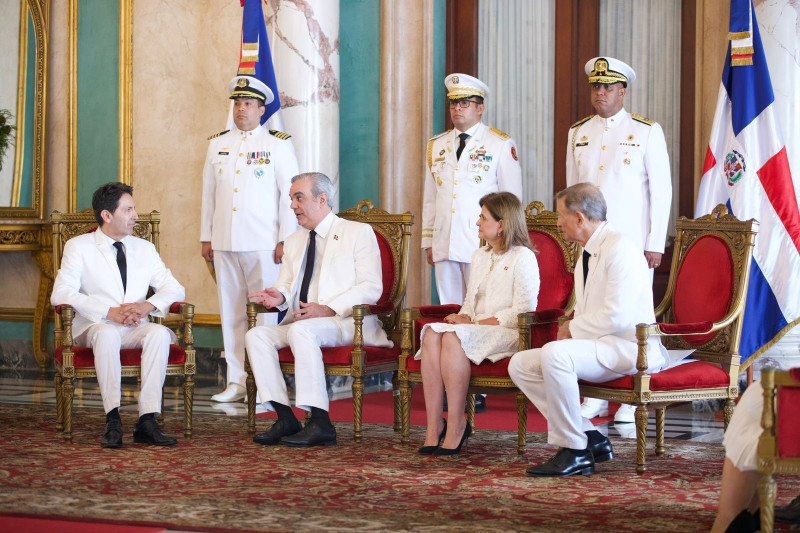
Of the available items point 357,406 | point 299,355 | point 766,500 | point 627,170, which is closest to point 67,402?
point 299,355

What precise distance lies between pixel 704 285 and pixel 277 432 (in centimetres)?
212

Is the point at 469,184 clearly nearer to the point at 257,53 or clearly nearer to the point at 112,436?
the point at 257,53

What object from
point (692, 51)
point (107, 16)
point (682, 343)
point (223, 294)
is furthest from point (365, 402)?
point (107, 16)

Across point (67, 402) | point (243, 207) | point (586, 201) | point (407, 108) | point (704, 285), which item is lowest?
point (67, 402)

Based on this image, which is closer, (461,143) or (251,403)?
(251,403)

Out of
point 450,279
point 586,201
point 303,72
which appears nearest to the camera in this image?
point 586,201

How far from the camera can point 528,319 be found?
4969mm

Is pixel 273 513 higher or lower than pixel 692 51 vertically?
lower

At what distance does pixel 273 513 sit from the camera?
377cm

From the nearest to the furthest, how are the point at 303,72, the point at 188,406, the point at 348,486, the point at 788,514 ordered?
the point at 788,514 < the point at 348,486 < the point at 188,406 < the point at 303,72

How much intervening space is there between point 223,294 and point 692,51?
3.34 m

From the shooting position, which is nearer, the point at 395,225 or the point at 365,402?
the point at 395,225

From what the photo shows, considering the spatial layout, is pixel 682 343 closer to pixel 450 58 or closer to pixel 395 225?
pixel 395 225

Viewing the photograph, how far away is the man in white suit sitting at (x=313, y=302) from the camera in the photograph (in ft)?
17.4
